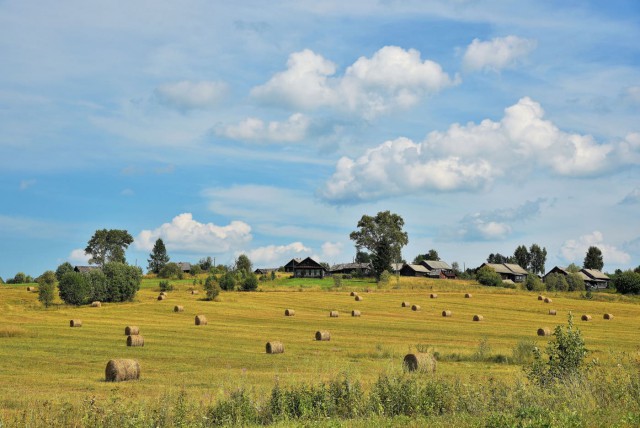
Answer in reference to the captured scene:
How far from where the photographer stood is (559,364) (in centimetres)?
2341

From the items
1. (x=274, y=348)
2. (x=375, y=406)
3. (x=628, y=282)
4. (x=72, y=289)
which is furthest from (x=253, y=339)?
(x=628, y=282)

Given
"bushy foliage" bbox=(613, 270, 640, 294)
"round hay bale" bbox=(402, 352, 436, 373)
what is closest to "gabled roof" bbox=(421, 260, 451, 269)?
"bushy foliage" bbox=(613, 270, 640, 294)

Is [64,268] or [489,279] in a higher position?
[64,268]

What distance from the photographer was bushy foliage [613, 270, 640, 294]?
129 m

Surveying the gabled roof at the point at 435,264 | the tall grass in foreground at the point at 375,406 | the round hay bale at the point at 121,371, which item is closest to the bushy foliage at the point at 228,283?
the round hay bale at the point at 121,371

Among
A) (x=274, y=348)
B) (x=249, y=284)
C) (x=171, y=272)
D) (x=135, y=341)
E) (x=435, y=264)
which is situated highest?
(x=435, y=264)

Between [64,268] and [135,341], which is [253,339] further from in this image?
[64,268]

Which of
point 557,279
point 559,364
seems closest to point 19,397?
point 559,364

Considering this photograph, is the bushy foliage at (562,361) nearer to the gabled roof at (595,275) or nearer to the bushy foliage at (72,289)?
the bushy foliage at (72,289)

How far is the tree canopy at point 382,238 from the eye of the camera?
549 ft

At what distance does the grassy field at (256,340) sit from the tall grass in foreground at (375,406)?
1509 millimetres

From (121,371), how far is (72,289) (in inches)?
2283

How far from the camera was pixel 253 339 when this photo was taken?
4769 cm

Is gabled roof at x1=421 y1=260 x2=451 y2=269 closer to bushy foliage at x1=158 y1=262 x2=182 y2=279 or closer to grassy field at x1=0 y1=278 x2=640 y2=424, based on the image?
bushy foliage at x1=158 y1=262 x2=182 y2=279
